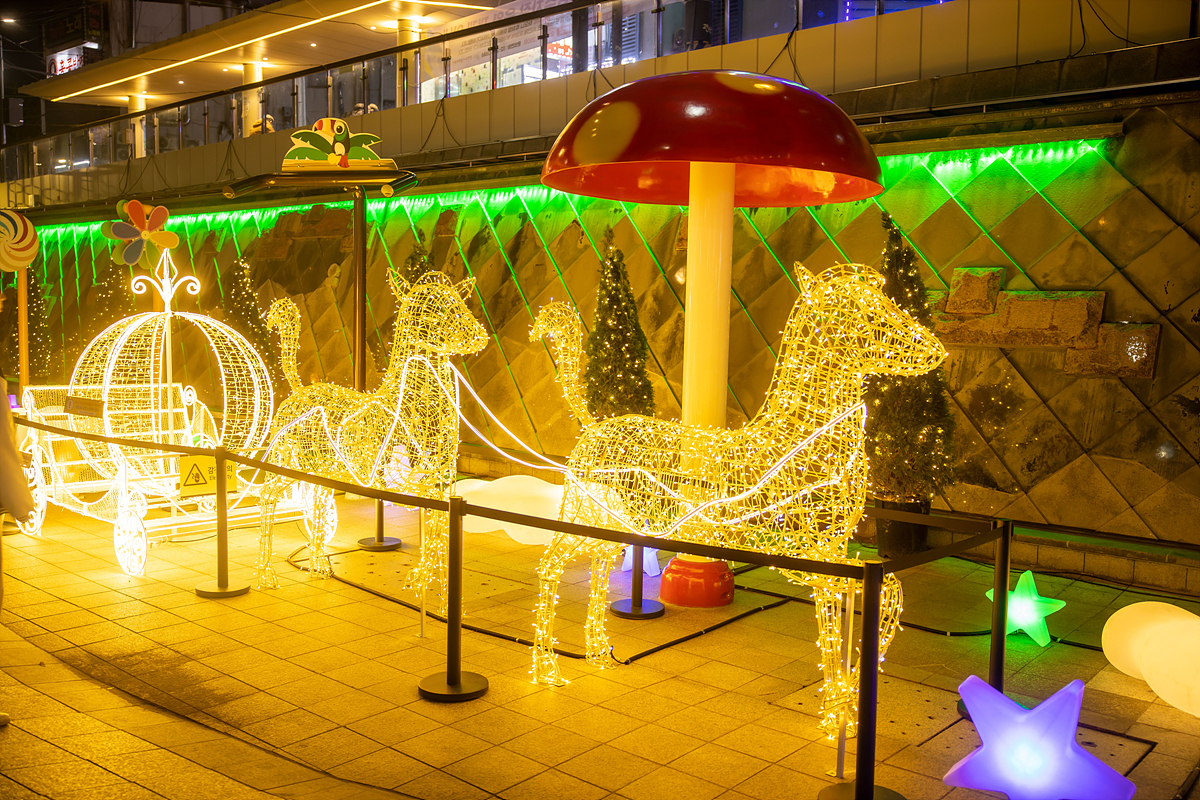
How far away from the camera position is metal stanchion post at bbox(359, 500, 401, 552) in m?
6.93

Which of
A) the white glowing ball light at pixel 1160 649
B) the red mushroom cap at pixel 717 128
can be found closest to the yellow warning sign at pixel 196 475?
the red mushroom cap at pixel 717 128

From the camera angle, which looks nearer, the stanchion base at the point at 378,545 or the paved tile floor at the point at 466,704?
the paved tile floor at the point at 466,704

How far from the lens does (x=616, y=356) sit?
24.3 ft

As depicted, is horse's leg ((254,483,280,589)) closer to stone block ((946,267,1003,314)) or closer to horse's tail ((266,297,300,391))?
horse's tail ((266,297,300,391))

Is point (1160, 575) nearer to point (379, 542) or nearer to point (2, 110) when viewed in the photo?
point (379, 542)

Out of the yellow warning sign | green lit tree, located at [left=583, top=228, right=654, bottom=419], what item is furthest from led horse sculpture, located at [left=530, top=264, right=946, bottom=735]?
green lit tree, located at [left=583, top=228, right=654, bottom=419]

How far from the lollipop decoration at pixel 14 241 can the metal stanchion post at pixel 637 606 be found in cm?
646

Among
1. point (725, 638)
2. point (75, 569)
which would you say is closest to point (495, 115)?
point (75, 569)

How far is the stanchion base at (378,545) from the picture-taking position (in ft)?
22.7

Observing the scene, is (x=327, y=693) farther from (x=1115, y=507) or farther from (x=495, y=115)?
(x=495, y=115)

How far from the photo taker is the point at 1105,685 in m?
4.39

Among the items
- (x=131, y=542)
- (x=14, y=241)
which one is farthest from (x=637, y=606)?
(x=14, y=241)

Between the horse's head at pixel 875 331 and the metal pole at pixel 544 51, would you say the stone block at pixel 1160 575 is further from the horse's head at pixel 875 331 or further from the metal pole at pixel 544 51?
the metal pole at pixel 544 51

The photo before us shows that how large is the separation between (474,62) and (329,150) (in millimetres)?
4131
